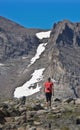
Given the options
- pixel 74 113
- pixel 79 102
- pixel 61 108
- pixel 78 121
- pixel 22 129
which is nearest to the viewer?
pixel 22 129

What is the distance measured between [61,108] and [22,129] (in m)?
7.40

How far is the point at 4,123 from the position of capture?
29000mm

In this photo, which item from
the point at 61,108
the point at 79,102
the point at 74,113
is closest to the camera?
the point at 74,113

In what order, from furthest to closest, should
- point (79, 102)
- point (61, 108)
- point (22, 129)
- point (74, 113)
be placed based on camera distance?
point (79, 102) → point (61, 108) → point (74, 113) → point (22, 129)

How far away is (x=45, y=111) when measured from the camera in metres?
33.4

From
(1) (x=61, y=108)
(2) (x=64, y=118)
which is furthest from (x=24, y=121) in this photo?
(1) (x=61, y=108)

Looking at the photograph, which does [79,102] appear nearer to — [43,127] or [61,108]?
[61,108]

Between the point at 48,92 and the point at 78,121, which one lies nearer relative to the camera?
the point at 78,121

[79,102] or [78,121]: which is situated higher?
[79,102]

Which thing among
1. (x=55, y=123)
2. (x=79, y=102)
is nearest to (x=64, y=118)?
(x=55, y=123)

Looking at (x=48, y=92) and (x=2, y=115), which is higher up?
(x=48, y=92)

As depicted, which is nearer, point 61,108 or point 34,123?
point 34,123

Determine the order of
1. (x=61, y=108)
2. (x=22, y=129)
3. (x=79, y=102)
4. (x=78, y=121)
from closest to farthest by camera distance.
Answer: (x=22, y=129) → (x=78, y=121) → (x=61, y=108) → (x=79, y=102)

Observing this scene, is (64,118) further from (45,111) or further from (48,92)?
(48,92)
